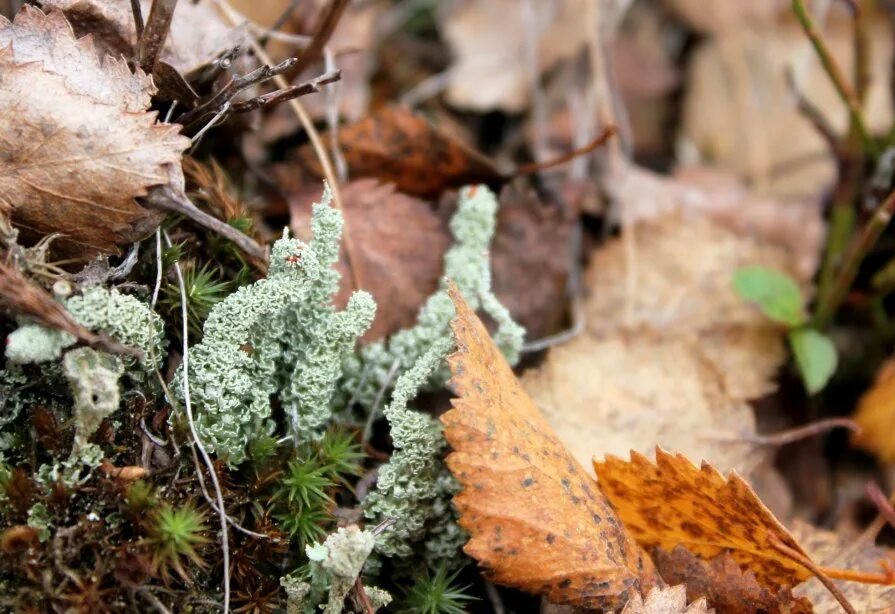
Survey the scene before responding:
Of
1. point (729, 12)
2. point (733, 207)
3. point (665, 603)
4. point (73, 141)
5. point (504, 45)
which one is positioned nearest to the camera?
point (73, 141)

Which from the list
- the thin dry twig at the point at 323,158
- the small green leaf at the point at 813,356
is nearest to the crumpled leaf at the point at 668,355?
the small green leaf at the point at 813,356

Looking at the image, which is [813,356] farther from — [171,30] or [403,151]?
[171,30]

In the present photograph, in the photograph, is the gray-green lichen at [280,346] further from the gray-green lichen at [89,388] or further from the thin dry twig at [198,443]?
the gray-green lichen at [89,388]

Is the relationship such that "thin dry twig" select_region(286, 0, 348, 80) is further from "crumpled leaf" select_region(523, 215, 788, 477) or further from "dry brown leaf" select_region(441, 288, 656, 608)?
"crumpled leaf" select_region(523, 215, 788, 477)

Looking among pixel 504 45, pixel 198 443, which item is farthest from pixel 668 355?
pixel 504 45

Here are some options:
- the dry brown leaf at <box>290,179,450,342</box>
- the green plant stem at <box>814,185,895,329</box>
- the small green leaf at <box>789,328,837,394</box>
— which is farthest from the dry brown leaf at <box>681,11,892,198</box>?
the dry brown leaf at <box>290,179,450,342</box>

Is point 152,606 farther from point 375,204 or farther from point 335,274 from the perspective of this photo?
point 375,204
